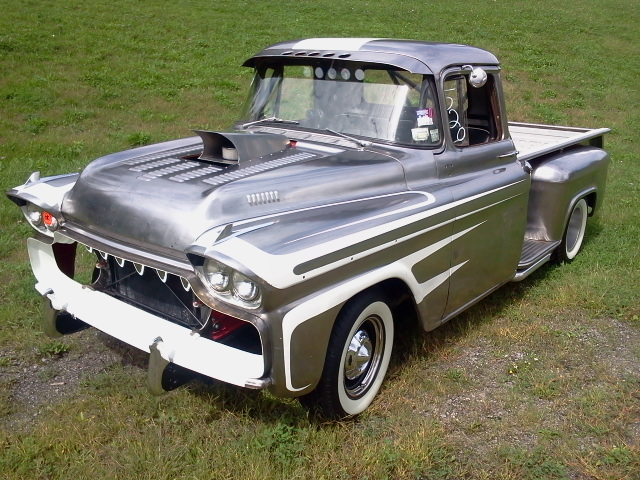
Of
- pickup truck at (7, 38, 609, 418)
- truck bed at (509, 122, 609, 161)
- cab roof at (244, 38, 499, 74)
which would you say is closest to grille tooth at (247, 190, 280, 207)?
pickup truck at (7, 38, 609, 418)

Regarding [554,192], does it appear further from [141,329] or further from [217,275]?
[141,329]

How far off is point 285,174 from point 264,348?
1.08m

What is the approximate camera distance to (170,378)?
2996 millimetres

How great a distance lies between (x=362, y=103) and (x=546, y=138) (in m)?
2.83

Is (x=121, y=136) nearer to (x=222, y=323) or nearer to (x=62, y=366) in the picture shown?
(x=62, y=366)

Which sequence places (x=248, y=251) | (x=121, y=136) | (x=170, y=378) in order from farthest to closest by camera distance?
1. (x=121, y=136)
2. (x=170, y=378)
3. (x=248, y=251)

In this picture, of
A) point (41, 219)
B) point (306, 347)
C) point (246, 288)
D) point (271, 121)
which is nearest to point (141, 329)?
point (246, 288)

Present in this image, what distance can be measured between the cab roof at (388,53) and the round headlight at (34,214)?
186 centimetres

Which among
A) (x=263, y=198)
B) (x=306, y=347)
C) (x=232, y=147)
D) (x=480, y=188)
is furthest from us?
(x=480, y=188)

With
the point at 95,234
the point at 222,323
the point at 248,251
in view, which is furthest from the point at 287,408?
the point at 95,234

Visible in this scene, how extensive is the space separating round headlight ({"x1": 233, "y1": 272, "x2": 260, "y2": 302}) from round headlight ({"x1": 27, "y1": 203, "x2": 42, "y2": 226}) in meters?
1.54

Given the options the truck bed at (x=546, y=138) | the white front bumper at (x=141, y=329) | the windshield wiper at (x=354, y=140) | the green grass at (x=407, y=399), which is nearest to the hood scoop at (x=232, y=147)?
the windshield wiper at (x=354, y=140)

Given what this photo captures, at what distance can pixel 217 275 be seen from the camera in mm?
2756

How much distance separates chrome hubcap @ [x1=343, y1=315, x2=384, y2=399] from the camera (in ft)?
10.9
